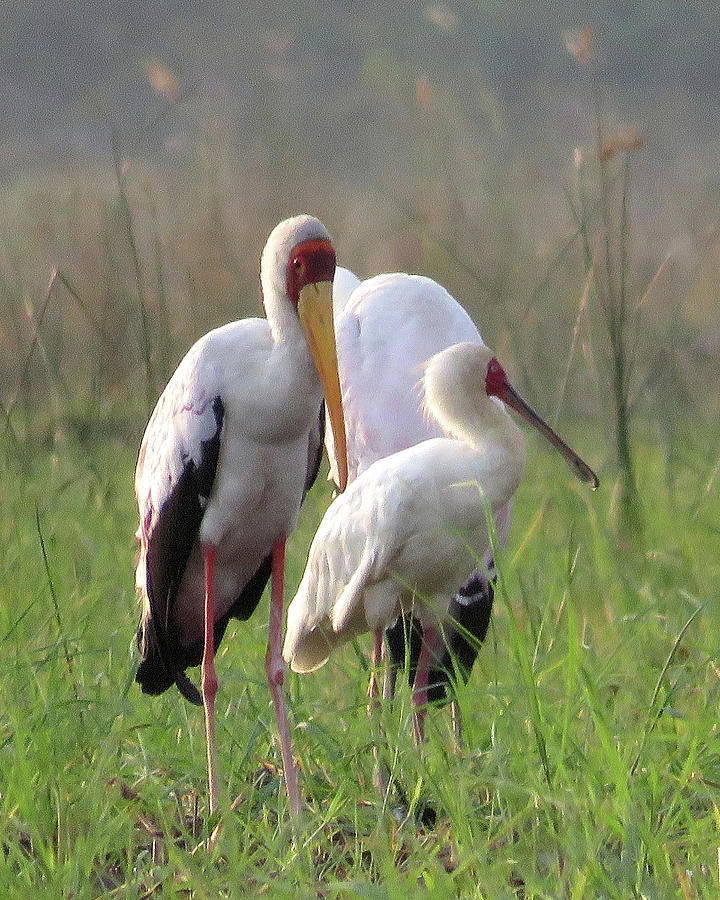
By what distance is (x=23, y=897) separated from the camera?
9.53 feet

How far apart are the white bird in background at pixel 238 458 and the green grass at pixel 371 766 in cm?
13

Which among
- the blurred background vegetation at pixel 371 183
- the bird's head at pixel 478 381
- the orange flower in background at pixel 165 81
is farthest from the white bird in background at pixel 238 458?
the orange flower in background at pixel 165 81

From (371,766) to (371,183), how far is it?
7260 millimetres

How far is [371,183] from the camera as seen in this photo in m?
10.4

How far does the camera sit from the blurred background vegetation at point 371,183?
16.4 feet

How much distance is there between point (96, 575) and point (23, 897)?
1.84 m

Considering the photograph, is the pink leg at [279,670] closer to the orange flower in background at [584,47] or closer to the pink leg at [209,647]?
the pink leg at [209,647]

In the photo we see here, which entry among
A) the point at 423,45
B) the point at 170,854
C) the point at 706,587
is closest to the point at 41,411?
the point at 706,587

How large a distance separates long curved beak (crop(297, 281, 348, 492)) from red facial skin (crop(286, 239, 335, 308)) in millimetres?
16

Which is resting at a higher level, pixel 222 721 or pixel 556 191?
pixel 222 721

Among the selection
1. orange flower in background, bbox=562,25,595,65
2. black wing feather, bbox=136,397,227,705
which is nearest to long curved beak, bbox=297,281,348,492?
black wing feather, bbox=136,397,227,705

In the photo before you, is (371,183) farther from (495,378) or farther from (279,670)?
(279,670)

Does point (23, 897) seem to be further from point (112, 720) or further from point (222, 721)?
point (222, 721)

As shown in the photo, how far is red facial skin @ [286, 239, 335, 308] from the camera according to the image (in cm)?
357
